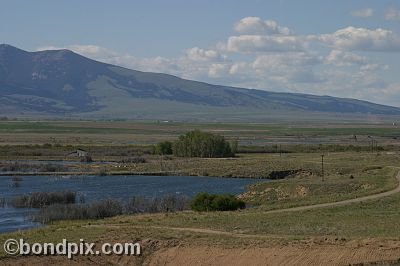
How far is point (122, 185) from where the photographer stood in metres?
80.4

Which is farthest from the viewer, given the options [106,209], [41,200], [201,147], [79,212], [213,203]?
[201,147]

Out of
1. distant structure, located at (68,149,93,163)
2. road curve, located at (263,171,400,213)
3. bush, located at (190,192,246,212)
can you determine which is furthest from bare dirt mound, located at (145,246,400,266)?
distant structure, located at (68,149,93,163)

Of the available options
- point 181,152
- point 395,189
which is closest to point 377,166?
point 395,189

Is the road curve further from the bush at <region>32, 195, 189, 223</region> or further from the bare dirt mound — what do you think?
the bare dirt mound

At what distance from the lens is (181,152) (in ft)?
423

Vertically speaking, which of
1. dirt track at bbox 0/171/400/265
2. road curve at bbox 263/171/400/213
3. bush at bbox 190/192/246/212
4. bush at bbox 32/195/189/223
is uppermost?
dirt track at bbox 0/171/400/265

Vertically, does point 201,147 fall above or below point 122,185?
above

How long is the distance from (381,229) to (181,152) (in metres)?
94.6

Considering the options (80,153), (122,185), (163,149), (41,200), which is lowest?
(122,185)

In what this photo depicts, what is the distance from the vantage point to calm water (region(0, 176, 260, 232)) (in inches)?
2817

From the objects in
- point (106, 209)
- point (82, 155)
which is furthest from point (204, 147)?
point (106, 209)

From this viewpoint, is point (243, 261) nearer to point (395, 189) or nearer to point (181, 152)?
point (395, 189)

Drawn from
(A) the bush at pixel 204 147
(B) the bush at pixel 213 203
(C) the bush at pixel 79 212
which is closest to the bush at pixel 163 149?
(A) the bush at pixel 204 147

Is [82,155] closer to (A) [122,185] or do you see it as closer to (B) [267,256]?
(A) [122,185]
